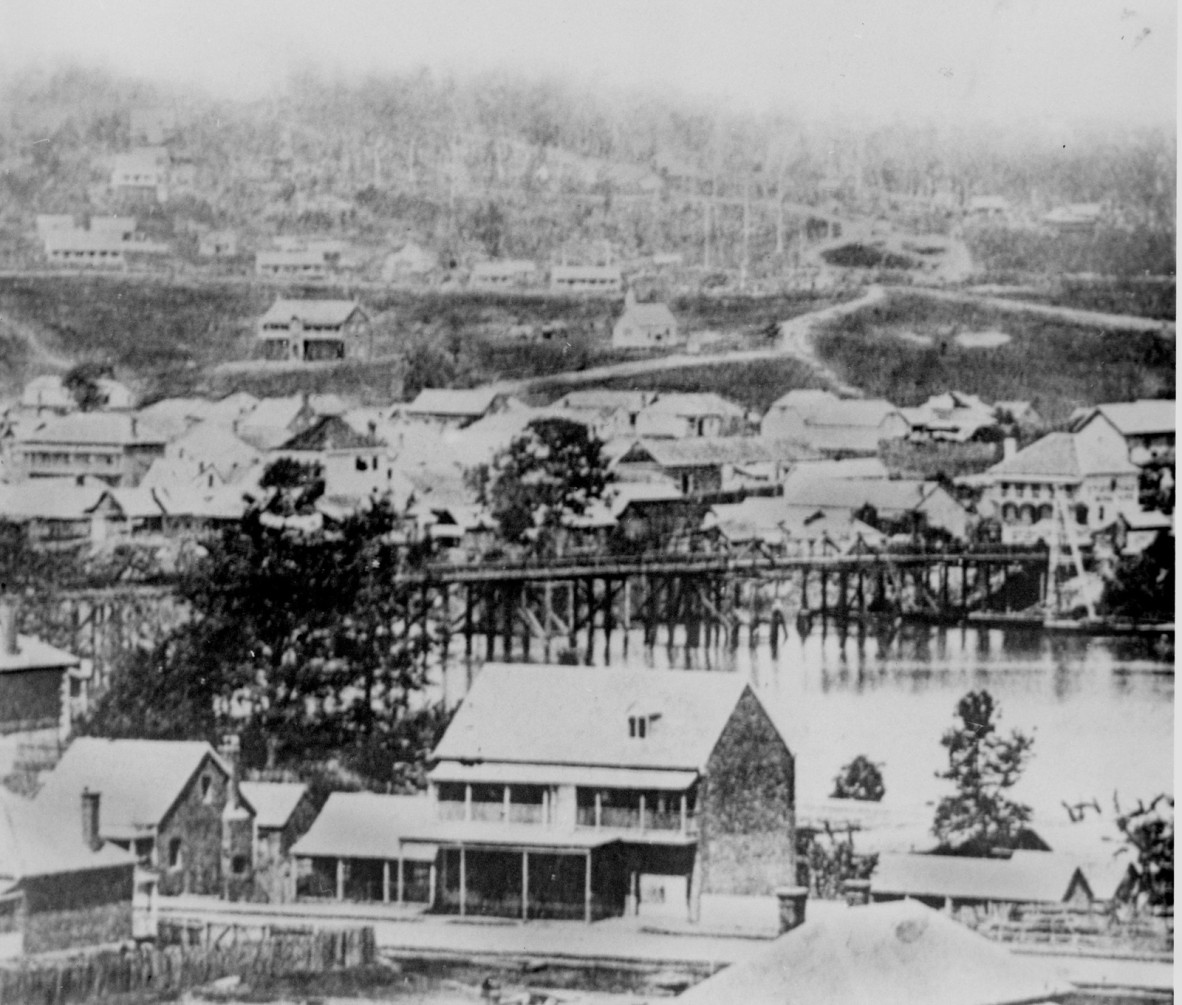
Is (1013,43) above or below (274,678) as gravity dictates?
above

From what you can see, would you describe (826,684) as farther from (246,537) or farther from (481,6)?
(481,6)

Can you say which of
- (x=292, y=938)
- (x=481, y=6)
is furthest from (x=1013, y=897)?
(x=481, y=6)

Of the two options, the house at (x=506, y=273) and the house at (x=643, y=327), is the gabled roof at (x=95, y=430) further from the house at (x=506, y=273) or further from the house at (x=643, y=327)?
the house at (x=643, y=327)

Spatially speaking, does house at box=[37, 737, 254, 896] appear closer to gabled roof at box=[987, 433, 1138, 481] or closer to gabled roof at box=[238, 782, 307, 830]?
gabled roof at box=[238, 782, 307, 830]

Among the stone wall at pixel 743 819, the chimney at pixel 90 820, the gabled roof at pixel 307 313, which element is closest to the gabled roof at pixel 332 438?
the gabled roof at pixel 307 313

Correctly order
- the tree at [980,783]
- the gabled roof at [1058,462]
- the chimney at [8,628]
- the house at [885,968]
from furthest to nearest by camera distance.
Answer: the gabled roof at [1058,462] < the tree at [980,783] < the chimney at [8,628] < the house at [885,968]

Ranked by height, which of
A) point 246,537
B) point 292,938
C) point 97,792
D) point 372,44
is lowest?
point 292,938

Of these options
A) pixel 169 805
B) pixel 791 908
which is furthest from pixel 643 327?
pixel 169 805
